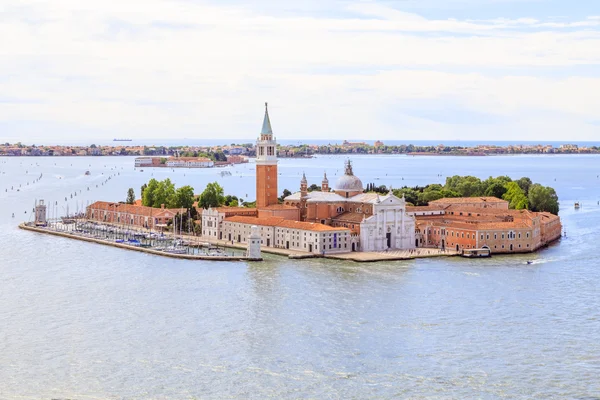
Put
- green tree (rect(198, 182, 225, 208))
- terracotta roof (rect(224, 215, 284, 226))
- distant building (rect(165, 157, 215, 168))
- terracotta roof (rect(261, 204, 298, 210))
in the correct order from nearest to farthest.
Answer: terracotta roof (rect(224, 215, 284, 226))
terracotta roof (rect(261, 204, 298, 210))
green tree (rect(198, 182, 225, 208))
distant building (rect(165, 157, 215, 168))

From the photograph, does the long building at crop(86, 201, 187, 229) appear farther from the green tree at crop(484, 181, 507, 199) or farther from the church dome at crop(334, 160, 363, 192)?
the green tree at crop(484, 181, 507, 199)

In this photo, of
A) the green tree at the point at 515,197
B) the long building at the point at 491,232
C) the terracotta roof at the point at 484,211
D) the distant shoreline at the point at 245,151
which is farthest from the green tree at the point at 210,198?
the distant shoreline at the point at 245,151

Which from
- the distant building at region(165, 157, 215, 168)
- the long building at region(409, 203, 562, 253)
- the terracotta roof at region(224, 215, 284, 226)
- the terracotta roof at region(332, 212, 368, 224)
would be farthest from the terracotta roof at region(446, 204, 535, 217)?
the distant building at region(165, 157, 215, 168)

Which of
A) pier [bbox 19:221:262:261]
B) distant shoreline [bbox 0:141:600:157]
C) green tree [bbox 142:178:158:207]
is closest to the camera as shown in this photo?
pier [bbox 19:221:262:261]

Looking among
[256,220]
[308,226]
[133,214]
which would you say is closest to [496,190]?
[256,220]

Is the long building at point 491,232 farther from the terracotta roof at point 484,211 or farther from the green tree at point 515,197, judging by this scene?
the green tree at point 515,197

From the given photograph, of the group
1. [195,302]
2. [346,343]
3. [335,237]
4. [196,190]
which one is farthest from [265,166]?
[196,190]
